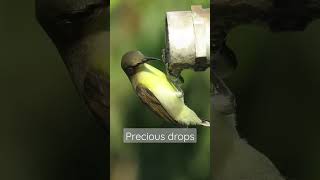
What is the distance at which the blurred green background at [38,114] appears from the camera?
1.49 m

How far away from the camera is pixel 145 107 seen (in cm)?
145

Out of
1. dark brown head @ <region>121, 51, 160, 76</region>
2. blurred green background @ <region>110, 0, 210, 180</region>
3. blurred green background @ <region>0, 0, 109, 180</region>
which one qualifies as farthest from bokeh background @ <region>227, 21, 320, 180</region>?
blurred green background @ <region>0, 0, 109, 180</region>

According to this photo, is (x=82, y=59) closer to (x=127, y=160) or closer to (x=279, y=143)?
(x=127, y=160)

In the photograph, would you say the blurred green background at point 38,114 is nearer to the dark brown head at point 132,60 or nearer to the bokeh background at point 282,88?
the dark brown head at point 132,60

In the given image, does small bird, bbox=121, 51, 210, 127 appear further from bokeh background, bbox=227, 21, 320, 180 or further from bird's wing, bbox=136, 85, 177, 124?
bokeh background, bbox=227, 21, 320, 180

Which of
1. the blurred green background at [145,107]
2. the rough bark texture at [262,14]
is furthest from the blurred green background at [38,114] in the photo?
the rough bark texture at [262,14]

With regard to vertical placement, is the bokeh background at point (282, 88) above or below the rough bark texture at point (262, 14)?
below

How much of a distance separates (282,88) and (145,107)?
1.47 ft

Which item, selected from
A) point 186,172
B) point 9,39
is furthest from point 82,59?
point 186,172

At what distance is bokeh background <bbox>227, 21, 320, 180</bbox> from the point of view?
4.70 feet

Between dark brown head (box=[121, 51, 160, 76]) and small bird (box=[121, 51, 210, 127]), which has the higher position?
dark brown head (box=[121, 51, 160, 76])

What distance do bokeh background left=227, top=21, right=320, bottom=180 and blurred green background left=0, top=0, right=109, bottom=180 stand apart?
0.52 metres

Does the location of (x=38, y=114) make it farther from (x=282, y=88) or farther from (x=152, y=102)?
(x=282, y=88)

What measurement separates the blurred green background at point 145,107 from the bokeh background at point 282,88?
0.15m
